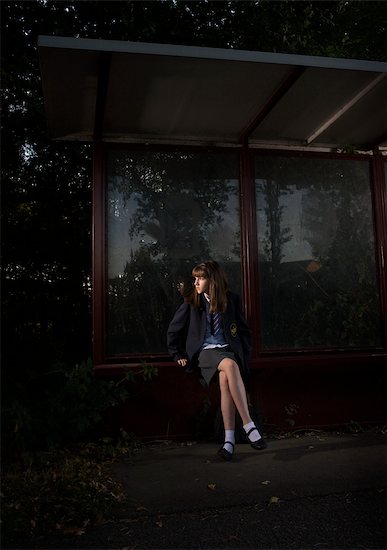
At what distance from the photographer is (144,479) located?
353 centimetres

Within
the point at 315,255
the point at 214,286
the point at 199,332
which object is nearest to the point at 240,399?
the point at 199,332

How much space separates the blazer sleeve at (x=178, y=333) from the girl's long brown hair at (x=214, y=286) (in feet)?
0.42

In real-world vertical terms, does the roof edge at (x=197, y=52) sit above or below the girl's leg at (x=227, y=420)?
above

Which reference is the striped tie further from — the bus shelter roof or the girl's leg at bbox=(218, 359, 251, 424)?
the bus shelter roof

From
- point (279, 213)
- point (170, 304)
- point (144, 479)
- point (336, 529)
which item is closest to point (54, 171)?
point (170, 304)

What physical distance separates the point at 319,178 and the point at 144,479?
3528 mm

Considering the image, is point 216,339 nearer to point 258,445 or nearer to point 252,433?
point 252,433

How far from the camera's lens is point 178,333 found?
14.2 feet

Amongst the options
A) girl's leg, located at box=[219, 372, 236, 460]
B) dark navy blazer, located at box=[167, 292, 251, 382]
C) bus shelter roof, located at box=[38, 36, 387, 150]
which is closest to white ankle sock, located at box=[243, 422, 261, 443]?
girl's leg, located at box=[219, 372, 236, 460]

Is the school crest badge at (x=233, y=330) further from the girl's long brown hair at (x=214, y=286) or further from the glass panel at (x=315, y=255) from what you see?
the glass panel at (x=315, y=255)

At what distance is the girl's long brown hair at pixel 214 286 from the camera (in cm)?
426

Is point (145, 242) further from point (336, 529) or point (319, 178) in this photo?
point (336, 529)

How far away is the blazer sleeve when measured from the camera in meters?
4.27

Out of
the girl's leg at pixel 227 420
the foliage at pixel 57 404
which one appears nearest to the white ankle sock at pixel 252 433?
the girl's leg at pixel 227 420
